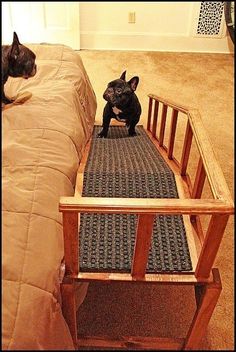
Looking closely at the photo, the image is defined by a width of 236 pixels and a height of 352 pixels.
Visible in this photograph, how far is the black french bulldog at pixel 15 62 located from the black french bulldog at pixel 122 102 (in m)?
0.65

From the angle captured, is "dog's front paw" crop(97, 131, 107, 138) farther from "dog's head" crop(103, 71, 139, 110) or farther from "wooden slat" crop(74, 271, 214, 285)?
"wooden slat" crop(74, 271, 214, 285)

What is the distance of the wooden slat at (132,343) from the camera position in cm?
100

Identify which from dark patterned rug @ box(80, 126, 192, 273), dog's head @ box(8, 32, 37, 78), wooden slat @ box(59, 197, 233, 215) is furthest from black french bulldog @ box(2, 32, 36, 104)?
dark patterned rug @ box(80, 126, 192, 273)

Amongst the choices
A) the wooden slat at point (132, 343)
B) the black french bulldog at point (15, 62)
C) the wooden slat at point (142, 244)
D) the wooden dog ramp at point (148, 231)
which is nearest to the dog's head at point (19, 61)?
the black french bulldog at point (15, 62)

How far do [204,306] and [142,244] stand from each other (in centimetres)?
31

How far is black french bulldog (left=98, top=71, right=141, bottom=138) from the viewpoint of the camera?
2.01m

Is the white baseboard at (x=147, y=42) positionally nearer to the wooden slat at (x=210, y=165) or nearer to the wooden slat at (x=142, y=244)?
the wooden slat at (x=210, y=165)

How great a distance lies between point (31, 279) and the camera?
83 cm

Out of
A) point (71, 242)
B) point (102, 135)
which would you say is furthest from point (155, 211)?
point (102, 135)

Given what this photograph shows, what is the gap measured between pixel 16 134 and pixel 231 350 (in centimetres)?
75

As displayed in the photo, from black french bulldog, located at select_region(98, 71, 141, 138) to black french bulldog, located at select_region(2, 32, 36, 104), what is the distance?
2.14ft

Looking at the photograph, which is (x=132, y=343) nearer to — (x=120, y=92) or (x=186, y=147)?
(x=186, y=147)

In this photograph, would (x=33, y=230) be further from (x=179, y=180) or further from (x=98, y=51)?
(x=98, y=51)

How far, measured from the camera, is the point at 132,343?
43.8 inches
